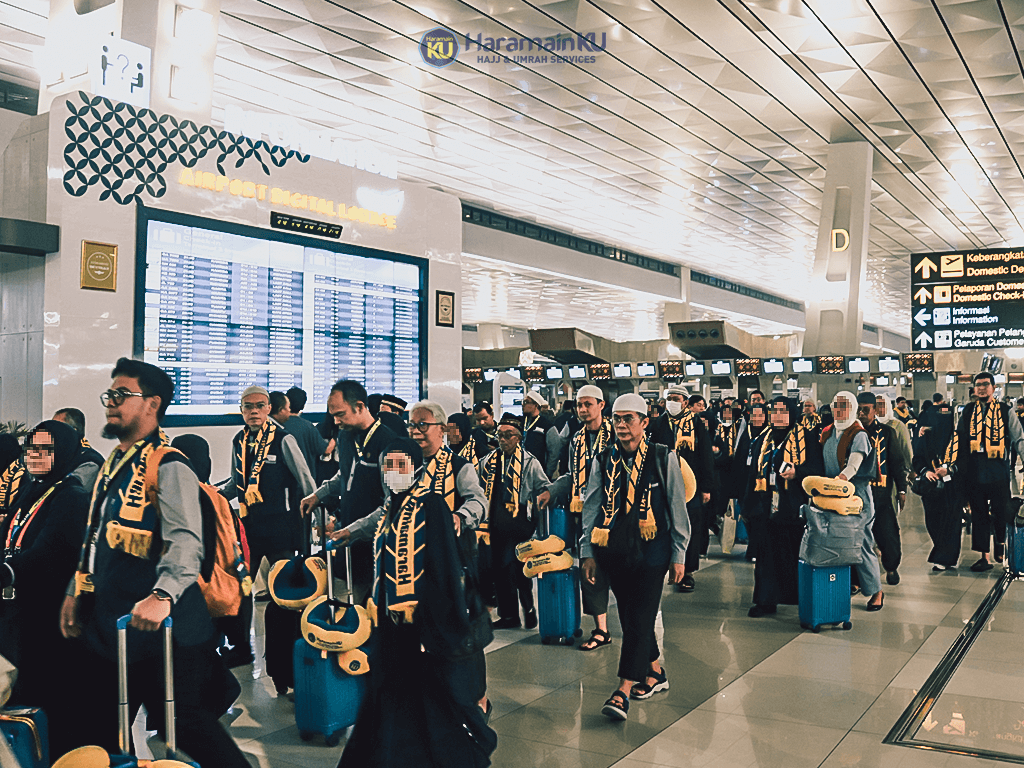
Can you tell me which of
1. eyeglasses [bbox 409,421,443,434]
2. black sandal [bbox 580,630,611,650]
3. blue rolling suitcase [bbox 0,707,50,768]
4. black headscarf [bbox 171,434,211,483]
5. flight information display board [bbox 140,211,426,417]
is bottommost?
black sandal [bbox 580,630,611,650]

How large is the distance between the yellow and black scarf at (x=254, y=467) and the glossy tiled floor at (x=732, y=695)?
3.50 ft

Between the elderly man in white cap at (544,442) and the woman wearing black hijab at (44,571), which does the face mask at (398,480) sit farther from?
the elderly man in white cap at (544,442)

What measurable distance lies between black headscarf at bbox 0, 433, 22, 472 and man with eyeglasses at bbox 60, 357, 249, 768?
71.7 inches

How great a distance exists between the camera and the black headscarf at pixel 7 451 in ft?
15.2

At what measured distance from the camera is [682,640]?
6246 mm

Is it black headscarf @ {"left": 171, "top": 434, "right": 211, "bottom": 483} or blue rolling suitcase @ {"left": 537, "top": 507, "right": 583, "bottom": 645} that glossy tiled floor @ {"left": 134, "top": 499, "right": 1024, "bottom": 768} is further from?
black headscarf @ {"left": 171, "top": 434, "right": 211, "bottom": 483}

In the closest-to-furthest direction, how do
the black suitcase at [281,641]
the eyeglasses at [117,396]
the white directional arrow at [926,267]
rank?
1. the eyeglasses at [117,396]
2. the black suitcase at [281,641]
3. the white directional arrow at [926,267]

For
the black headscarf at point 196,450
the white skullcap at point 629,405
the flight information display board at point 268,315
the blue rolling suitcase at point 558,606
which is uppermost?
the flight information display board at point 268,315

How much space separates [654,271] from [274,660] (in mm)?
24606

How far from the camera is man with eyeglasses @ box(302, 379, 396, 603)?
514 centimetres

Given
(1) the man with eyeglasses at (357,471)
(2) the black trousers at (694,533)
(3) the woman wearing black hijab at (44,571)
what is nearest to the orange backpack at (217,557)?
(3) the woman wearing black hijab at (44,571)

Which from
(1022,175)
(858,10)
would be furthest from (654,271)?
(858,10)

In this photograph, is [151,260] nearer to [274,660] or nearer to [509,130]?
[274,660]

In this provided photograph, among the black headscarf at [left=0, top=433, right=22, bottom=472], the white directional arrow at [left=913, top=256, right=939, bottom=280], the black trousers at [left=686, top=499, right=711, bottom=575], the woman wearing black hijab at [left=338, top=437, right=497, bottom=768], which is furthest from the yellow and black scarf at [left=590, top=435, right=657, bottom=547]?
A: the white directional arrow at [left=913, top=256, right=939, bottom=280]
